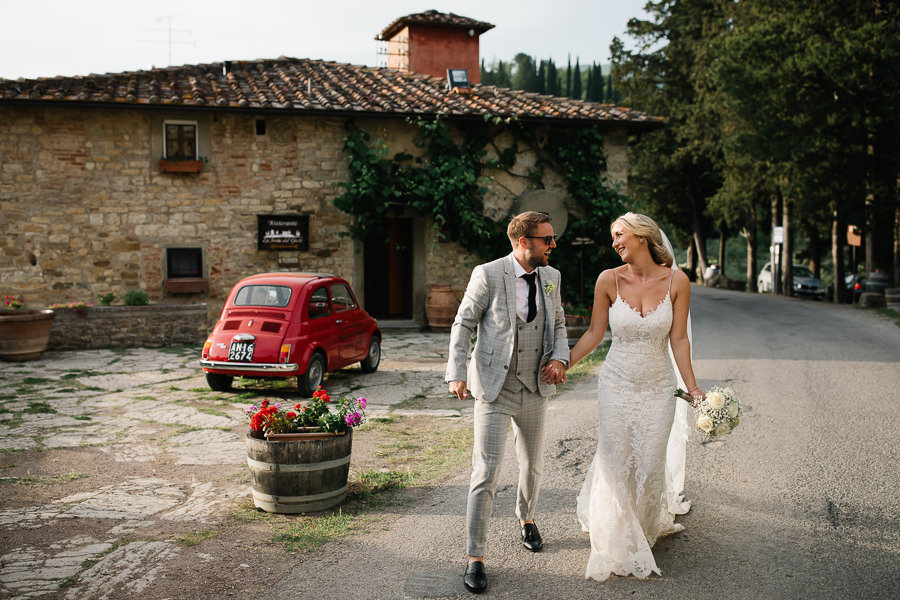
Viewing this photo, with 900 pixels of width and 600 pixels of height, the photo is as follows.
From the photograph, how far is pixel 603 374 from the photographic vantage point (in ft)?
15.4

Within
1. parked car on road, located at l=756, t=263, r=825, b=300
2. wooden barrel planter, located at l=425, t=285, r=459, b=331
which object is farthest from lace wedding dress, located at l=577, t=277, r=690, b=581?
parked car on road, located at l=756, t=263, r=825, b=300

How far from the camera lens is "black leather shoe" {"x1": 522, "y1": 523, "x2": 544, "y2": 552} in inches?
181

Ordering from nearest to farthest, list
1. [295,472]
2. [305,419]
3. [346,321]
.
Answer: [295,472], [305,419], [346,321]

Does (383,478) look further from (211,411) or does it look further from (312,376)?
(312,376)

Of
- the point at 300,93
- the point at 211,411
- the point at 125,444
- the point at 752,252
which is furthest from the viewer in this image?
the point at 752,252

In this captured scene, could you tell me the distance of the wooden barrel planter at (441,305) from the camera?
16531mm

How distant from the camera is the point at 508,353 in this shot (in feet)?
14.2

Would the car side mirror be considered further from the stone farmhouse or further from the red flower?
the stone farmhouse

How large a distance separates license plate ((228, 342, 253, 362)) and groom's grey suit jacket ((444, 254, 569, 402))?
18.3ft

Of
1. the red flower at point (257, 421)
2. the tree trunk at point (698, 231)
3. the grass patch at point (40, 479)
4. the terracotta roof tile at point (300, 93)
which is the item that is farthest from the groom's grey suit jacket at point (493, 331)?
the tree trunk at point (698, 231)

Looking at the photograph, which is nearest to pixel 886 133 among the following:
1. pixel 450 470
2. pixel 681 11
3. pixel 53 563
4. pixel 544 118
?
pixel 544 118

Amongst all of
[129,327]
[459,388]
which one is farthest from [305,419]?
[129,327]

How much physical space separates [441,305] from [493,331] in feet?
40.0

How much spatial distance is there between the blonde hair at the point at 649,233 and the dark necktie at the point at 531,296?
601 millimetres
